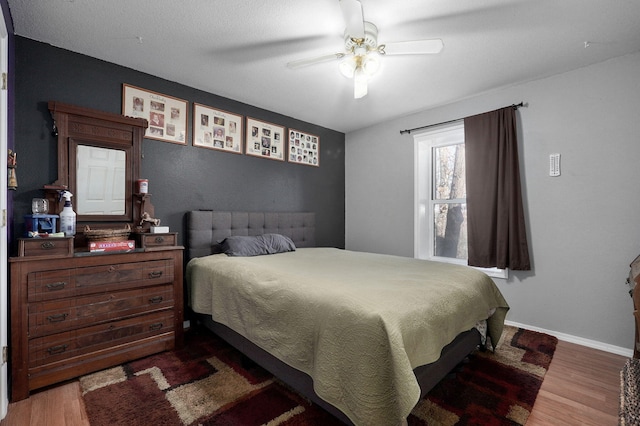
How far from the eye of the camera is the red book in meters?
2.28

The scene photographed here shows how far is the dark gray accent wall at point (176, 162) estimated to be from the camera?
2.33 m

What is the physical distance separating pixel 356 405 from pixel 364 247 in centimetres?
340

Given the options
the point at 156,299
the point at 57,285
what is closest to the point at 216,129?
the point at 156,299

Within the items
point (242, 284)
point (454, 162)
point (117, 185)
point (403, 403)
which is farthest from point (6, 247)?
point (454, 162)

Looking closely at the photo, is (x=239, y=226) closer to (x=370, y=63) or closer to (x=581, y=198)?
(x=370, y=63)

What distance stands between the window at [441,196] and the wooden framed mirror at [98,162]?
11.0 ft

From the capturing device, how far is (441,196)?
3.98 meters

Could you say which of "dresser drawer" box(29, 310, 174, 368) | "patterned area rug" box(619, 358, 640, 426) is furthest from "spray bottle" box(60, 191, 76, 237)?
"patterned area rug" box(619, 358, 640, 426)

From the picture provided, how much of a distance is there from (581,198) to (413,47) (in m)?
2.21

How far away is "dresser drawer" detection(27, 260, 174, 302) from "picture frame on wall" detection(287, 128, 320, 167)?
2294 millimetres

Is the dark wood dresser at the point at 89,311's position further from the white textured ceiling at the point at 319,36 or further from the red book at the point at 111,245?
the white textured ceiling at the point at 319,36

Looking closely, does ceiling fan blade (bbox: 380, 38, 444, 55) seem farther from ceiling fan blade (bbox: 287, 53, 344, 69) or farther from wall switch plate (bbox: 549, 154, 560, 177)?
wall switch plate (bbox: 549, 154, 560, 177)

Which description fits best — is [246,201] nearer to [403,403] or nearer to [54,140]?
[54,140]

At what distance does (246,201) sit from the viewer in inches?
145
